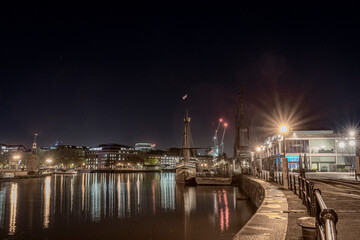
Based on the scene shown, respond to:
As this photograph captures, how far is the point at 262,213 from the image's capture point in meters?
14.2

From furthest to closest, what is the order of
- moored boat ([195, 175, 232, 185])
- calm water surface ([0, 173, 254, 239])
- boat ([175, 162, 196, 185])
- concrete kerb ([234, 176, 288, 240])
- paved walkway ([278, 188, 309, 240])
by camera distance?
boat ([175, 162, 196, 185]) → moored boat ([195, 175, 232, 185]) → calm water surface ([0, 173, 254, 239]) → concrete kerb ([234, 176, 288, 240]) → paved walkway ([278, 188, 309, 240])

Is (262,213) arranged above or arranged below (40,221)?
above

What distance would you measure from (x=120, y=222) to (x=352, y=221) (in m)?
19.4

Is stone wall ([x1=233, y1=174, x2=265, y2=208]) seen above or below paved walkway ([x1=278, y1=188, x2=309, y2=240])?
below

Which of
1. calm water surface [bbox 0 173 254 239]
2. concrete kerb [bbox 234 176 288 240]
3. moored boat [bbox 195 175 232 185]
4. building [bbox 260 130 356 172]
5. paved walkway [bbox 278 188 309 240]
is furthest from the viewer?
building [bbox 260 130 356 172]

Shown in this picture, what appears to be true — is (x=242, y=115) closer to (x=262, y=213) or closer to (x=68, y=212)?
(x=68, y=212)

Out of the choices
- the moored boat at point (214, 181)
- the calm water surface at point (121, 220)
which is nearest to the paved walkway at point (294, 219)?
the calm water surface at point (121, 220)

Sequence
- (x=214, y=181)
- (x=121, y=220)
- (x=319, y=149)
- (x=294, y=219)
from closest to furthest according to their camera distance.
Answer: (x=294, y=219)
(x=121, y=220)
(x=214, y=181)
(x=319, y=149)

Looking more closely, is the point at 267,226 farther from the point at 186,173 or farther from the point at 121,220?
the point at 186,173

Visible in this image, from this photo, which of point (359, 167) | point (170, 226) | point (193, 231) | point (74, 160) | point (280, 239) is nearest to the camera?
point (280, 239)

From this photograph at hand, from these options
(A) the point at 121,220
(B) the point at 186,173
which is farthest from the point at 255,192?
(B) the point at 186,173

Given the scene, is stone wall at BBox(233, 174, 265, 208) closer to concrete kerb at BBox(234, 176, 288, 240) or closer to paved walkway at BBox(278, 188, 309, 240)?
paved walkway at BBox(278, 188, 309, 240)

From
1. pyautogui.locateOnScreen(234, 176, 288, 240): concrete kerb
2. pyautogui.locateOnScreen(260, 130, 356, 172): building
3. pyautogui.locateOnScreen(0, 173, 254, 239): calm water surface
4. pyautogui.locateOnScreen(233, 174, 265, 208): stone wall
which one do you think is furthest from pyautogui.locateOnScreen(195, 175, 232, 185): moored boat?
pyautogui.locateOnScreen(234, 176, 288, 240): concrete kerb

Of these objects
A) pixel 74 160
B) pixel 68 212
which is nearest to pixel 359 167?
pixel 68 212
